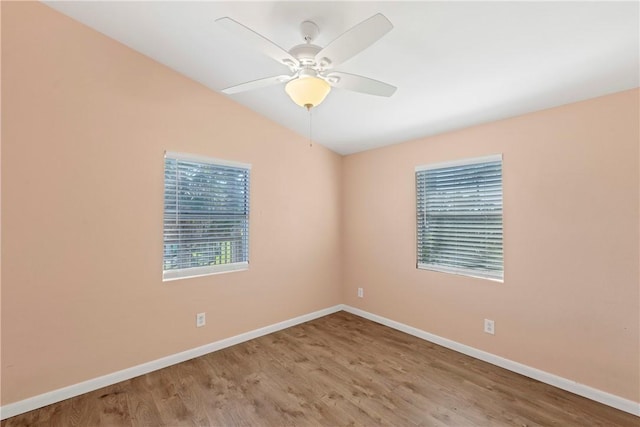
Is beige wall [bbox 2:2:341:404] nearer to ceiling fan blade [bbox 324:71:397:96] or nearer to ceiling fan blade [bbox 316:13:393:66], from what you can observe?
ceiling fan blade [bbox 324:71:397:96]

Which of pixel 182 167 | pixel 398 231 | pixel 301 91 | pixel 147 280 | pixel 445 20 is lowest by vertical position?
pixel 147 280

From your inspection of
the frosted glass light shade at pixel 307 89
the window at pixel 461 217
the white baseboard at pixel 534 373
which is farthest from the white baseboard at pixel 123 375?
the frosted glass light shade at pixel 307 89

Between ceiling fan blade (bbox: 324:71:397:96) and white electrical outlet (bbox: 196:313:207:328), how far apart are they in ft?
7.96

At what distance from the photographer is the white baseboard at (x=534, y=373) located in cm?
199

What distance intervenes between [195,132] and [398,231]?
2.50m

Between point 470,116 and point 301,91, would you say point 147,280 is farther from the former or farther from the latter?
point 470,116

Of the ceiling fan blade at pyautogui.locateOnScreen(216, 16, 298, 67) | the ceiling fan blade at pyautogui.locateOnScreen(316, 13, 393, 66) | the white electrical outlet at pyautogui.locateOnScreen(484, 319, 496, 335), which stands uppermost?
the ceiling fan blade at pyautogui.locateOnScreen(216, 16, 298, 67)

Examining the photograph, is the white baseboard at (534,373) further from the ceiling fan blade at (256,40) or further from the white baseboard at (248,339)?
the ceiling fan blade at (256,40)

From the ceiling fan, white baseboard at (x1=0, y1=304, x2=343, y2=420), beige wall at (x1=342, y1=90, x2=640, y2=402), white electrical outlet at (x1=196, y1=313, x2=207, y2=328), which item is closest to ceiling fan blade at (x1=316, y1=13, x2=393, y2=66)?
the ceiling fan

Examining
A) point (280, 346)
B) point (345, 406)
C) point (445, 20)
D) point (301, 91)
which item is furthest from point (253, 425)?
point (445, 20)

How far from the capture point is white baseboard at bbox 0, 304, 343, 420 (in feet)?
6.37

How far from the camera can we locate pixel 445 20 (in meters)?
1.63

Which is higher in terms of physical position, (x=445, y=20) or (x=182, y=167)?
(x=445, y=20)

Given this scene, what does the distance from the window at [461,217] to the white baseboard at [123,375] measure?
1.97 metres
